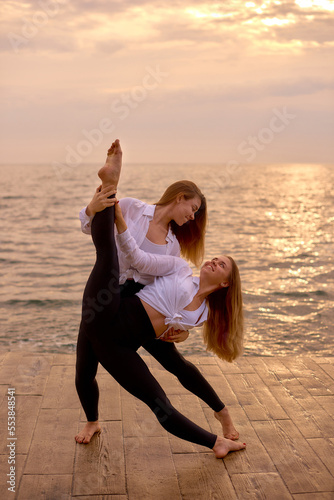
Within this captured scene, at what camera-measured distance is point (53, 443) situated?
2.83 metres

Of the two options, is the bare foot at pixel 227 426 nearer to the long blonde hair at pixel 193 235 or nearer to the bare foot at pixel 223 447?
the bare foot at pixel 223 447

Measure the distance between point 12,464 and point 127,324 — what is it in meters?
0.87

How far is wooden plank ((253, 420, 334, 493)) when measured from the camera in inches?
98.2

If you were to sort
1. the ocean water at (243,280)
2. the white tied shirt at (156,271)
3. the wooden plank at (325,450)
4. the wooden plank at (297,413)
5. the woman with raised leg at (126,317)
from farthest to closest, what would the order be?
1. the ocean water at (243,280)
2. the wooden plank at (297,413)
3. the wooden plank at (325,450)
4. the white tied shirt at (156,271)
5. the woman with raised leg at (126,317)

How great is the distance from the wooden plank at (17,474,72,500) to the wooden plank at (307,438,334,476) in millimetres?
1228

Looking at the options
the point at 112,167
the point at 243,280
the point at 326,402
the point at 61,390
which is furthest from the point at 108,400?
the point at 243,280

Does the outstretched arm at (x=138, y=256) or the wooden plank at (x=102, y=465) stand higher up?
the outstretched arm at (x=138, y=256)

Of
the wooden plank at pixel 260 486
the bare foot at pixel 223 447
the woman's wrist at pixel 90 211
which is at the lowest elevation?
the bare foot at pixel 223 447

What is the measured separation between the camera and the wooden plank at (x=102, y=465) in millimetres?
2432

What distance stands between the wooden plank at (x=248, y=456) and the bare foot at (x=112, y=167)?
1.45 m

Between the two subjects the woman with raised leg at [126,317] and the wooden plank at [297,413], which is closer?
Answer: the woman with raised leg at [126,317]

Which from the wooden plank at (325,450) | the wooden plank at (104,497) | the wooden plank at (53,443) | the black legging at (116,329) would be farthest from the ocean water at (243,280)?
the wooden plank at (104,497)

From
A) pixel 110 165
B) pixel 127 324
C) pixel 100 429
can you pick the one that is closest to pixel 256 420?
pixel 100 429

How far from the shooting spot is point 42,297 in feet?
27.5
